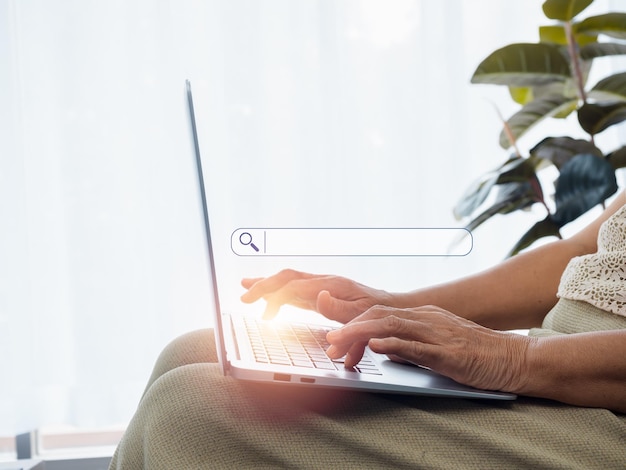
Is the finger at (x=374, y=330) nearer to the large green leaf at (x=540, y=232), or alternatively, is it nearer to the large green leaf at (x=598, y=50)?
the large green leaf at (x=540, y=232)

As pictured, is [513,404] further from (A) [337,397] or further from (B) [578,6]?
(B) [578,6]

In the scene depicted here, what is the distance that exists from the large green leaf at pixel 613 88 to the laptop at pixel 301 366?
4.00ft

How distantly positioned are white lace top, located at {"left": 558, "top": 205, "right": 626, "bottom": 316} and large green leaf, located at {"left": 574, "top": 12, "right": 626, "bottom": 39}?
0.93 m

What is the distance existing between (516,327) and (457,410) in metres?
0.47

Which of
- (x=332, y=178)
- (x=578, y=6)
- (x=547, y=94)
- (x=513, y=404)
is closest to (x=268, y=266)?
(x=332, y=178)

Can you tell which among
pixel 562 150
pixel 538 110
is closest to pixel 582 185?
pixel 562 150

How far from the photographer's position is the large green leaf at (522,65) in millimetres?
1674

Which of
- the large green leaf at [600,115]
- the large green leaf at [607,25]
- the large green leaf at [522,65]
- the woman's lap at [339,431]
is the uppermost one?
the large green leaf at [607,25]

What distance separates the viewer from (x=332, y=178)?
6.93 feet

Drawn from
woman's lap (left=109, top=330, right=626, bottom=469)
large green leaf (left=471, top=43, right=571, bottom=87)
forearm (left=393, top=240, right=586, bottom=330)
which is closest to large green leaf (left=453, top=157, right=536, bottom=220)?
large green leaf (left=471, top=43, right=571, bottom=87)

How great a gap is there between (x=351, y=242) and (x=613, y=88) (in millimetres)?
932

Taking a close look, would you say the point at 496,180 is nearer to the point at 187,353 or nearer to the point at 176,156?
the point at 176,156

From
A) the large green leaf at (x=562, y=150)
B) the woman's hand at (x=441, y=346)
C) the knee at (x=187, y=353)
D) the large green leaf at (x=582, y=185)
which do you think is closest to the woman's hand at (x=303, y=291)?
the knee at (x=187, y=353)

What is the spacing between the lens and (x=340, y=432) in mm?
583
